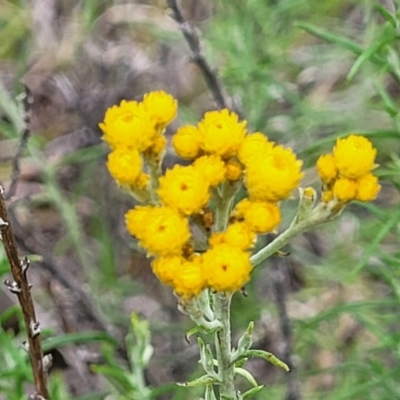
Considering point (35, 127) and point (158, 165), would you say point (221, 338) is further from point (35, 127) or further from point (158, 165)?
point (35, 127)

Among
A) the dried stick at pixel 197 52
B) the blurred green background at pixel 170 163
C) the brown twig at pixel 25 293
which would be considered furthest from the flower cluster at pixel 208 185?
the dried stick at pixel 197 52

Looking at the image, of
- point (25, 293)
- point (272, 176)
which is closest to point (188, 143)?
point (272, 176)

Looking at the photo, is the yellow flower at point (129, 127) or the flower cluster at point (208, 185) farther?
the yellow flower at point (129, 127)

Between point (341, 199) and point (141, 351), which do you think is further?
point (141, 351)

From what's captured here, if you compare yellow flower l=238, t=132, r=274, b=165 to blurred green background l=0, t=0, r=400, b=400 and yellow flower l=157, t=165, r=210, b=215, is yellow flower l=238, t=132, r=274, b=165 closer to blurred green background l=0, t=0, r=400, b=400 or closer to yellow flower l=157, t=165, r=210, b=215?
yellow flower l=157, t=165, r=210, b=215

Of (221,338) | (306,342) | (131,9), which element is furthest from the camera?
(131,9)

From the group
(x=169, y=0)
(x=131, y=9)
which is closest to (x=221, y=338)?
(x=169, y=0)

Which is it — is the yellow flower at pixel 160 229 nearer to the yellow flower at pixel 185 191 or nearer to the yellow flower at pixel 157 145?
the yellow flower at pixel 185 191
